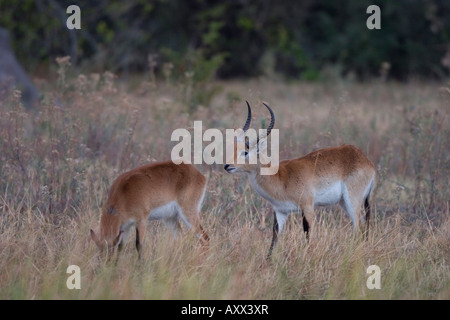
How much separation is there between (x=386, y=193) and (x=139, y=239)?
3.47m

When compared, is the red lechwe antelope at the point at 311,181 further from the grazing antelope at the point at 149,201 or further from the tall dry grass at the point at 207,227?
the grazing antelope at the point at 149,201

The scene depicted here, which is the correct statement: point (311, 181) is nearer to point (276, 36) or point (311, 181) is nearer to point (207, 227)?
point (207, 227)

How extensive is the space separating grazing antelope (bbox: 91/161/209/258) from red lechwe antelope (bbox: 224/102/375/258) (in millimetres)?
408

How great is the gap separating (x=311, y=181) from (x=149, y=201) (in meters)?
1.50

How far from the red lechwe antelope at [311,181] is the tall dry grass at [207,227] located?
0.60 ft

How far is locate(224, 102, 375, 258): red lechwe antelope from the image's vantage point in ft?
20.5

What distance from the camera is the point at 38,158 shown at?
24.5 feet

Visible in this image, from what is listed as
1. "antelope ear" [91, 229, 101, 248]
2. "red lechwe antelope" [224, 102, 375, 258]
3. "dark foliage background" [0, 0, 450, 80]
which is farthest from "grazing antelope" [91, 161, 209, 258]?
"dark foliage background" [0, 0, 450, 80]

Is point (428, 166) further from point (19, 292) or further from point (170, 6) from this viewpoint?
point (170, 6)

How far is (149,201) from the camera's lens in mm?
5629

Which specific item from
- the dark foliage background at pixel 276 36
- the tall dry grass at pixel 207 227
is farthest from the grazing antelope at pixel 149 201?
the dark foliage background at pixel 276 36

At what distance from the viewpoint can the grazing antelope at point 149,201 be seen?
5379 mm

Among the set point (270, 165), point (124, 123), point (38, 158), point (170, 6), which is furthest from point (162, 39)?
point (270, 165)

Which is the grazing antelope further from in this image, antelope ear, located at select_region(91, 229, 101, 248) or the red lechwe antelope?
the red lechwe antelope
